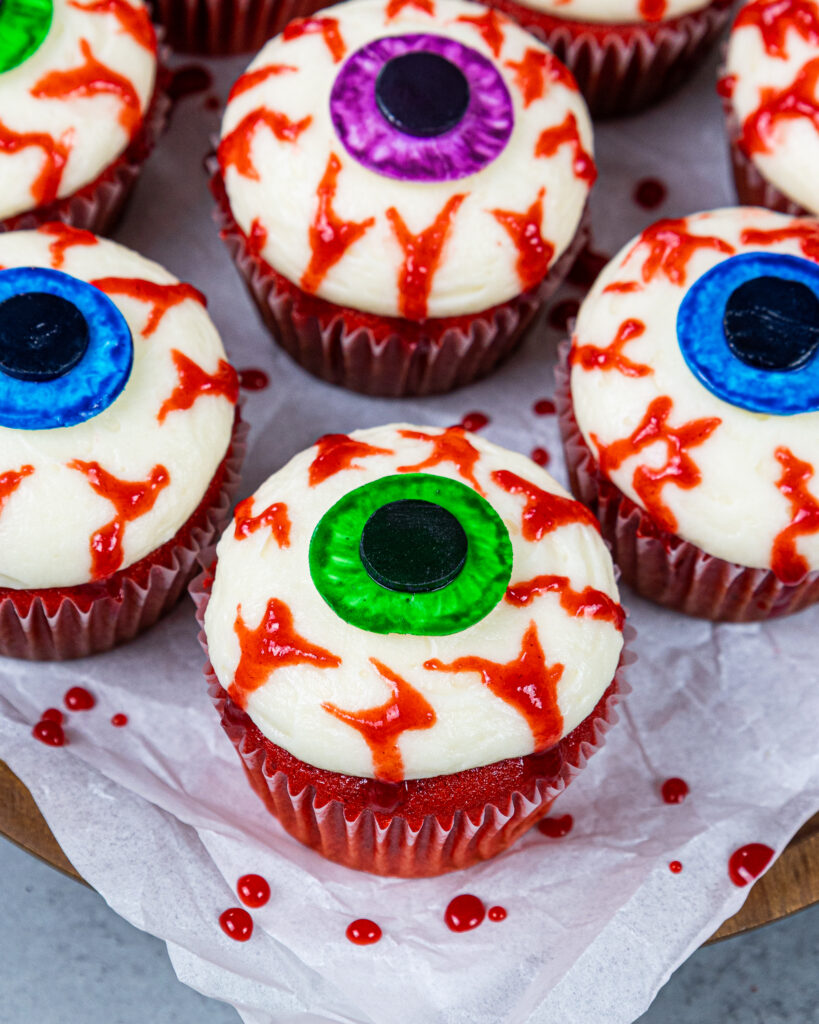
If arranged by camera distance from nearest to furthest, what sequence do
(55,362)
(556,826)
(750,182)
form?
1. (55,362)
2. (556,826)
3. (750,182)

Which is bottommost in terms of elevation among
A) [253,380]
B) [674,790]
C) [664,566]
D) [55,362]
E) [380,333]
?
[674,790]

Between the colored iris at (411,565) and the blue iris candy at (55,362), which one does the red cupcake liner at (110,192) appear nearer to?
the blue iris candy at (55,362)

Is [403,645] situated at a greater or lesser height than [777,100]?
lesser

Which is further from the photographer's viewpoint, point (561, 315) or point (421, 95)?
point (561, 315)

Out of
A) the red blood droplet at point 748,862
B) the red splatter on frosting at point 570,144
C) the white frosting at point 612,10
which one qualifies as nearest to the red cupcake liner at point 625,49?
the white frosting at point 612,10

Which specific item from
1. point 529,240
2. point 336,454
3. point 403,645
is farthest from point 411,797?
point 529,240

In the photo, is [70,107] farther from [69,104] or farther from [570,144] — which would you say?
[570,144]

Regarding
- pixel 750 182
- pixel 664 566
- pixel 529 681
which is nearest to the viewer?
pixel 529 681
